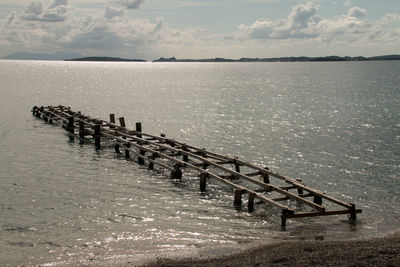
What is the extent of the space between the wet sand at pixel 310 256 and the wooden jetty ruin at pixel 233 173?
2495 millimetres

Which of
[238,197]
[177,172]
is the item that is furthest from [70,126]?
[238,197]

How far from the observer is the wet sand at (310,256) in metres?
10.7

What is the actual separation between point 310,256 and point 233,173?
27.2 ft

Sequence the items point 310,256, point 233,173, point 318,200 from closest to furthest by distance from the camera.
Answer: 1. point 310,256
2. point 318,200
3. point 233,173

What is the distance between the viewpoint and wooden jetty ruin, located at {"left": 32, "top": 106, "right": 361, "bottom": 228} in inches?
625

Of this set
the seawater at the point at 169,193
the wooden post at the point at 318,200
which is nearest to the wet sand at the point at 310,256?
the seawater at the point at 169,193

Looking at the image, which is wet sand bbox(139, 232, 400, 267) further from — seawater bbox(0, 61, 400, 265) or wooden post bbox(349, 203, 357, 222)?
wooden post bbox(349, 203, 357, 222)

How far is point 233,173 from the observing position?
63.1ft

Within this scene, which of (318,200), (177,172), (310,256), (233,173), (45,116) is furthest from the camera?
(45,116)

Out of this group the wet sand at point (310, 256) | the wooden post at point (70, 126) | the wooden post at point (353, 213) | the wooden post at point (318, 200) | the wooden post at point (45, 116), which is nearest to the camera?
the wet sand at point (310, 256)

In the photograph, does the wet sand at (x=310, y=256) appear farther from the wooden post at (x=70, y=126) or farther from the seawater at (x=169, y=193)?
the wooden post at (x=70, y=126)

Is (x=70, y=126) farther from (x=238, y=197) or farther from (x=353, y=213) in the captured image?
(x=353, y=213)

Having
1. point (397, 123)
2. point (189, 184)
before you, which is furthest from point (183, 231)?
point (397, 123)

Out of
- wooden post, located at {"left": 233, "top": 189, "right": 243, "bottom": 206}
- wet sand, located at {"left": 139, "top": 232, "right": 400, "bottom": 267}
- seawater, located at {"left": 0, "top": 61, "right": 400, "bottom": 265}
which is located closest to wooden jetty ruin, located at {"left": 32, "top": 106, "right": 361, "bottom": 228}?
wooden post, located at {"left": 233, "top": 189, "right": 243, "bottom": 206}
